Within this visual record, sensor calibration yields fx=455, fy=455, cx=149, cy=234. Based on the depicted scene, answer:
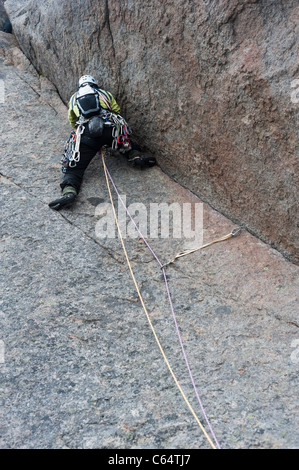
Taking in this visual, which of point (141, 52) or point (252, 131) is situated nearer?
point (252, 131)

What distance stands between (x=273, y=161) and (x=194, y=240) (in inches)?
43.1

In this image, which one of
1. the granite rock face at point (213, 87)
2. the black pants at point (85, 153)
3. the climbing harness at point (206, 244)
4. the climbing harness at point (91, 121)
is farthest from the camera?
the climbing harness at point (91, 121)

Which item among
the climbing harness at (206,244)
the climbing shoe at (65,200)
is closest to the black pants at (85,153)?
the climbing shoe at (65,200)

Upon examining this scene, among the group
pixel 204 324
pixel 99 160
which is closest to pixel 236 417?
pixel 204 324

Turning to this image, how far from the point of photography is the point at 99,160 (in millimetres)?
5727

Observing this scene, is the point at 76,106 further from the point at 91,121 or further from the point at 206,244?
the point at 206,244

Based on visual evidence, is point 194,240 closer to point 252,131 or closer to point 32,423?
point 252,131

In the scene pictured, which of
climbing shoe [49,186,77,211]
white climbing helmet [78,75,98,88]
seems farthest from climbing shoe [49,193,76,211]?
white climbing helmet [78,75,98,88]

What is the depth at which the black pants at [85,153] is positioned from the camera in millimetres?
5191

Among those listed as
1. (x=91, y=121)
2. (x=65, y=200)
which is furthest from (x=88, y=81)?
(x=65, y=200)

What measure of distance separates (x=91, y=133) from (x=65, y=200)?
90cm

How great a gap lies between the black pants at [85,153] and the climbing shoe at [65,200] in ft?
0.39

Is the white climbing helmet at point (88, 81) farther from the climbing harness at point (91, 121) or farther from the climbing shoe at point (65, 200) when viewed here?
the climbing shoe at point (65, 200)

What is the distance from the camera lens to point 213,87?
4480 mm
